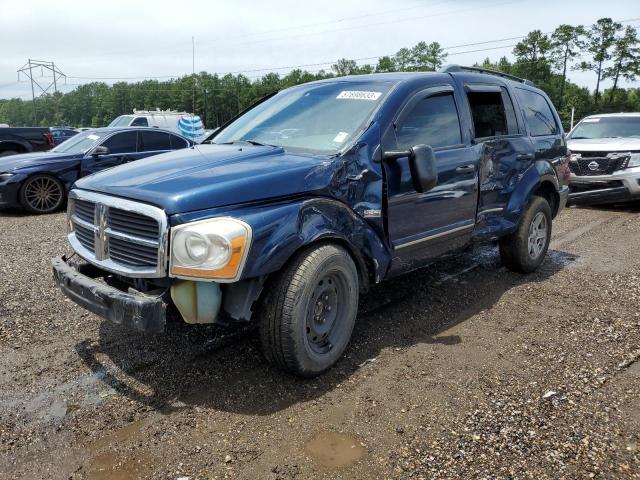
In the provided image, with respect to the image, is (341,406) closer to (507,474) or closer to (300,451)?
(300,451)

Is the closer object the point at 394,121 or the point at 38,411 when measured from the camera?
the point at 38,411

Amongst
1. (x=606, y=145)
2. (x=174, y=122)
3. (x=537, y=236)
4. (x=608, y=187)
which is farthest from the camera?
(x=174, y=122)

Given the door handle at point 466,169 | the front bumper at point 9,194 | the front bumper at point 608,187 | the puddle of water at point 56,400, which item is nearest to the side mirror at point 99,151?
the front bumper at point 9,194

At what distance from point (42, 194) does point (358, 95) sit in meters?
7.28

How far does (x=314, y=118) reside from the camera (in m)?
3.98

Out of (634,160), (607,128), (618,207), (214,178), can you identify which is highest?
(607,128)

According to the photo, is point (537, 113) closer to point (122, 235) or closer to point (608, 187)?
point (122, 235)

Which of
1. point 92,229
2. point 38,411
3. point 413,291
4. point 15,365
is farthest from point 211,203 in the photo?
point 413,291

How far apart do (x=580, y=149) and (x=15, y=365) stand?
9.51 metres

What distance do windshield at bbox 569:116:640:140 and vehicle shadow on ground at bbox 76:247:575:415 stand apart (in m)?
7.13

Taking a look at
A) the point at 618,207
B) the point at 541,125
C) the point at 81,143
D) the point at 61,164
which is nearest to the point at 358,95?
the point at 541,125

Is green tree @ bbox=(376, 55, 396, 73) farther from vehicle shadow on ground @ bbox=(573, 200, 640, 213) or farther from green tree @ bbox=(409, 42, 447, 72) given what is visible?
vehicle shadow on ground @ bbox=(573, 200, 640, 213)

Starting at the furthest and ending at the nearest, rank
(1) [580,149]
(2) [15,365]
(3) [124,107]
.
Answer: (3) [124,107] < (1) [580,149] < (2) [15,365]

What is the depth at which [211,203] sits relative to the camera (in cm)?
288
